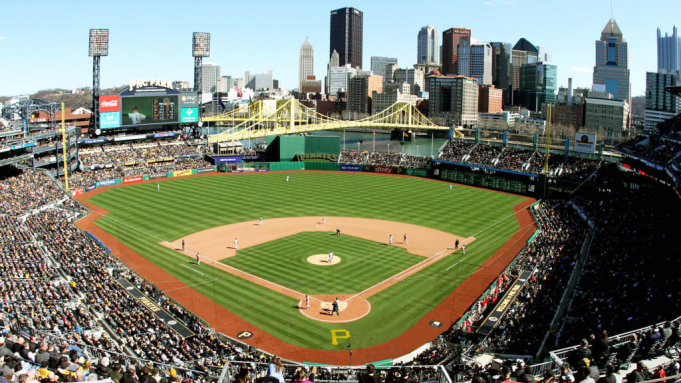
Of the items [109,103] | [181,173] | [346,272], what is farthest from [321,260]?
[109,103]

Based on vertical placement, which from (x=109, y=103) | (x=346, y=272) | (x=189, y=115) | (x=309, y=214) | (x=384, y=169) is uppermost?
(x=109, y=103)

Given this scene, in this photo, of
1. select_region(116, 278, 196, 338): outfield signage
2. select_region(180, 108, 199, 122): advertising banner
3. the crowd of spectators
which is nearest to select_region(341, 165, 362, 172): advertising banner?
select_region(180, 108, 199, 122): advertising banner

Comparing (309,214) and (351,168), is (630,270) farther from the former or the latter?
(351,168)

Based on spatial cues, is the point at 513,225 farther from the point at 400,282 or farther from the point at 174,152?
the point at 174,152

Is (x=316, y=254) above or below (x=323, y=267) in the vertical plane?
above

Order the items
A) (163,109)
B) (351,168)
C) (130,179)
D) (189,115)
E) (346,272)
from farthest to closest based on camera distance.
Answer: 1. (189,115)
2. (163,109)
3. (351,168)
4. (130,179)
5. (346,272)

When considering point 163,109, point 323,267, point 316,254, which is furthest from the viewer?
point 163,109

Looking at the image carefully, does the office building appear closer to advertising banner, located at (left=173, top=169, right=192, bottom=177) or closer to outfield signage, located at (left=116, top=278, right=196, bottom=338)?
advertising banner, located at (left=173, top=169, right=192, bottom=177)

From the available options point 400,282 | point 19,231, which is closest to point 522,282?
point 400,282
